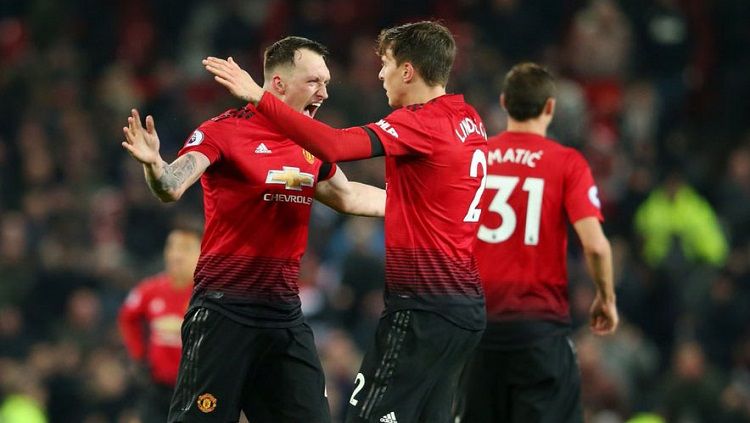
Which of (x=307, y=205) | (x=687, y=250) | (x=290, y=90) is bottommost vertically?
(x=687, y=250)

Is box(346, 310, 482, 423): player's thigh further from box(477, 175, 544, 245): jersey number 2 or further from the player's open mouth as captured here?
box(477, 175, 544, 245): jersey number 2

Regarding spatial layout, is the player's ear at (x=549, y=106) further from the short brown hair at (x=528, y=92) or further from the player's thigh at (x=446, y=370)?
the player's thigh at (x=446, y=370)

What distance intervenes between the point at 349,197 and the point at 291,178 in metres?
0.57

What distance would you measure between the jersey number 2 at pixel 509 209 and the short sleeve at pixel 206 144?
72.2 inches

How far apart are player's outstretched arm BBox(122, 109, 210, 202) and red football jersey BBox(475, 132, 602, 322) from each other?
2.08 m

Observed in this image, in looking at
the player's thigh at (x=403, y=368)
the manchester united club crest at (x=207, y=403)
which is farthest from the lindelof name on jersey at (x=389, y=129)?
the manchester united club crest at (x=207, y=403)

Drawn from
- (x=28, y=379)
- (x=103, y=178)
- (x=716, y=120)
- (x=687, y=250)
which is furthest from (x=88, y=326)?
(x=716, y=120)

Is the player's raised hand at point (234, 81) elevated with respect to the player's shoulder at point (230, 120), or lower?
elevated

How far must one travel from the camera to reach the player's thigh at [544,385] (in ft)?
25.3

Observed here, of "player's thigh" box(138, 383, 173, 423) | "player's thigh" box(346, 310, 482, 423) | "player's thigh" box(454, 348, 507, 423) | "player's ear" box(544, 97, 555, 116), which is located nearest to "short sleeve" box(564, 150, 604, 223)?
"player's ear" box(544, 97, 555, 116)

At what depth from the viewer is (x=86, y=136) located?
1586 cm

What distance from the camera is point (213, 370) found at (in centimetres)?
657

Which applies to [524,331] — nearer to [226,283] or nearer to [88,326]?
[226,283]

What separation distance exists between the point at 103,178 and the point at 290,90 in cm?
931
